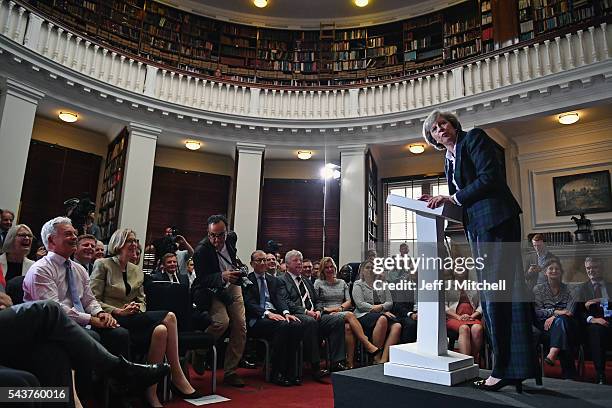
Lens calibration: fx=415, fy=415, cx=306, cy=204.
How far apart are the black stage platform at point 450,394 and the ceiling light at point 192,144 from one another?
6.24 m

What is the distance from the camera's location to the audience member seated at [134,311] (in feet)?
8.16

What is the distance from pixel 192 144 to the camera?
7488mm

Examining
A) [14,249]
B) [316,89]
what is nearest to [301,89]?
[316,89]

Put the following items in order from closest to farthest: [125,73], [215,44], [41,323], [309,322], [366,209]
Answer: [41,323], [309,322], [125,73], [366,209], [215,44]

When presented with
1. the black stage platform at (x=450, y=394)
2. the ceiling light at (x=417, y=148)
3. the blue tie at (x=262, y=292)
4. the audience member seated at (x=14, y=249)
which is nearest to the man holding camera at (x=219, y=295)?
the blue tie at (x=262, y=292)

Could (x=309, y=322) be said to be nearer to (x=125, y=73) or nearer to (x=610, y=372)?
(x=610, y=372)

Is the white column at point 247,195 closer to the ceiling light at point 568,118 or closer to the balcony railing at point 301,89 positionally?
the balcony railing at point 301,89

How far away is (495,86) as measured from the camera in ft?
20.1

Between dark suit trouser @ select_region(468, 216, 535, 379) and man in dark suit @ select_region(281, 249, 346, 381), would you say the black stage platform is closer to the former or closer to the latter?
dark suit trouser @ select_region(468, 216, 535, 379)

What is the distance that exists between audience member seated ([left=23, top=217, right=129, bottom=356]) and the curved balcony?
4.21m

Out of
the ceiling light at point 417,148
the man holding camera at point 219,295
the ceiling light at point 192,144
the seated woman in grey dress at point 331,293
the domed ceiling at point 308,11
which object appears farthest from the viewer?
the domed ceiling at point 308,11

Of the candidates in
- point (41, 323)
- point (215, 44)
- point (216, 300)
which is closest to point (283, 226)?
point (215, 44)

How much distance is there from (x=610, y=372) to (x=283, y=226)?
5.57 meters

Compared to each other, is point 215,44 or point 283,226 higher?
point 215,44
